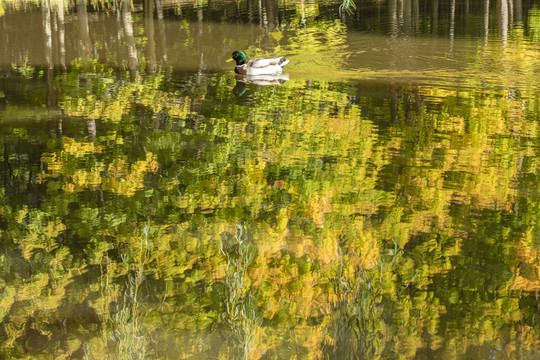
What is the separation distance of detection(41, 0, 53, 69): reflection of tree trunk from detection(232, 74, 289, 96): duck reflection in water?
612 cm

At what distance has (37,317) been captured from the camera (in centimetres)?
558

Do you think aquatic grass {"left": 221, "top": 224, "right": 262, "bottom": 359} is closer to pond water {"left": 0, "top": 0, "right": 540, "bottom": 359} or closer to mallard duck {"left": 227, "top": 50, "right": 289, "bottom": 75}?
pond water {"left": 0, "top": 0, "right": 540, "bottom": 359}

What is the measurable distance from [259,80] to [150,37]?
370 inches

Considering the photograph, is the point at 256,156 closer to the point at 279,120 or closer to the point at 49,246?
the point at 279,120

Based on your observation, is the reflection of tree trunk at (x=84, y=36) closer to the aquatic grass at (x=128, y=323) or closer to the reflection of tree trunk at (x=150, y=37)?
the reflection of tree trunk at (x=150, y=37)

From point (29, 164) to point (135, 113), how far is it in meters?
3.22

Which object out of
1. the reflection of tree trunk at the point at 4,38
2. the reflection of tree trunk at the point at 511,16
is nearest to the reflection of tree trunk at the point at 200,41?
the reflection of tree trunk at the point at 4,38

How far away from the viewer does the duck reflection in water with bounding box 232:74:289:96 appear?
1525 cm

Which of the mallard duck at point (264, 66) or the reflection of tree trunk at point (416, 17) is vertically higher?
the reflection of tree trunk at point (416, 17)

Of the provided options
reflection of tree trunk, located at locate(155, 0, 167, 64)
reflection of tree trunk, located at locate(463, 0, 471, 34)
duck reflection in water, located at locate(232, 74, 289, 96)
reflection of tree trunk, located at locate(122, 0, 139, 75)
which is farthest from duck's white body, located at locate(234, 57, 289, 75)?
reflection of tree trunk, located at locate(463, 0, 471, 34)

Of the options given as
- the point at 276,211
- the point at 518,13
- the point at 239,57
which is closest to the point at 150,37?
the point at 239,57

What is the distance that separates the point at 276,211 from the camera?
7.88m

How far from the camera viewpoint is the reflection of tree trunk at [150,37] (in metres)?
18.2

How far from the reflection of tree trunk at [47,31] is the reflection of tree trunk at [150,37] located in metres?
2.86
